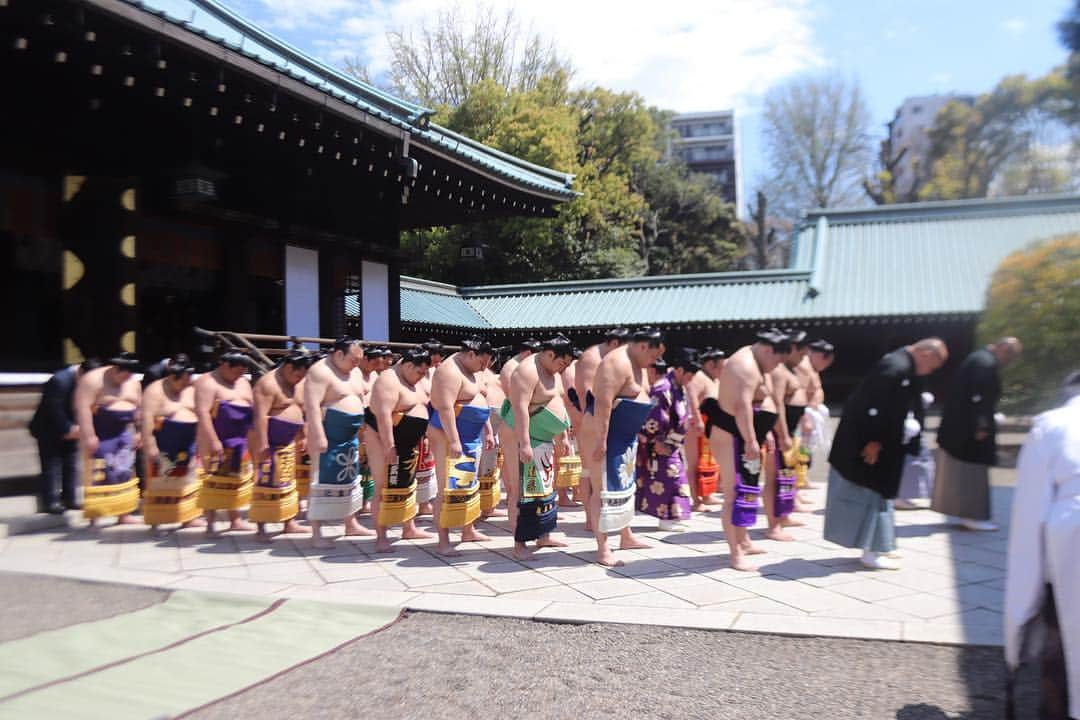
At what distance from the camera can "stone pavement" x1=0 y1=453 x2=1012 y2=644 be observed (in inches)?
150

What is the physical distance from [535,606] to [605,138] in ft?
78.0

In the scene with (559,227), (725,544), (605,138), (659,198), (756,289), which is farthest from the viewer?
(659,198)

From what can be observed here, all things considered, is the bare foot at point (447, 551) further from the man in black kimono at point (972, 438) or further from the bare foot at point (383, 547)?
the man in black kimono at point (972, 438)

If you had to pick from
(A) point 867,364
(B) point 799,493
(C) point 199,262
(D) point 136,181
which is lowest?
(B) point 799,493

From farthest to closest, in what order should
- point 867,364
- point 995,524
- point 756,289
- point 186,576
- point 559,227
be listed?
point 559,227
point 756,289
point 867,364
point 995,524
point 186,576

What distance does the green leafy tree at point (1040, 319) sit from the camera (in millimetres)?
6695

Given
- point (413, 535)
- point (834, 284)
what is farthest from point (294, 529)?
point (834, 284)

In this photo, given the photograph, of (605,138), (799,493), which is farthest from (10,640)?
(605,138)

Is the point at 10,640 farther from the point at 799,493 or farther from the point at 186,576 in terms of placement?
the point at 799,493

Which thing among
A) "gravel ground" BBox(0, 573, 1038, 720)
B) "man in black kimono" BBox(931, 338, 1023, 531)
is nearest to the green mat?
"gravel ground" BBox(0, 573, 1038, 720)

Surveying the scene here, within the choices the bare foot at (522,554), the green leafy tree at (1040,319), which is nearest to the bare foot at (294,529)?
the bare foot at (522,554)

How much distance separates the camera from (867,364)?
14680mm

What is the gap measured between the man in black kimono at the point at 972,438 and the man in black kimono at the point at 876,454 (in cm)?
143

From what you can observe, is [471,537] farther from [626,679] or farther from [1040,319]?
[1040,319]
